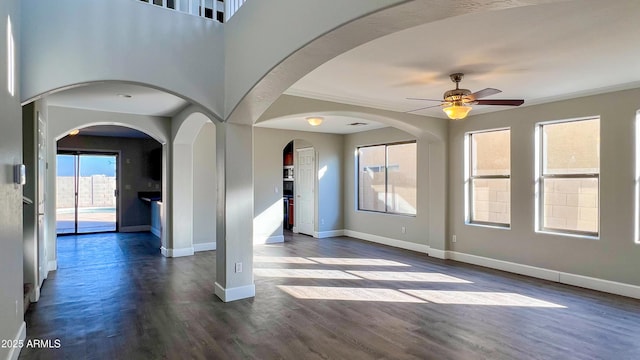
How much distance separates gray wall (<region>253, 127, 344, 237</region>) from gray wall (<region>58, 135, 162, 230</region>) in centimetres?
383

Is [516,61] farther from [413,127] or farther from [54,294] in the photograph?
[54,294]

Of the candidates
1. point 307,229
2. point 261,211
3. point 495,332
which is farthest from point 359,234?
point 495,332

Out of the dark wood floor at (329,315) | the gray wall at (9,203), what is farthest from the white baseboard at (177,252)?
the gray wall at (9,203)

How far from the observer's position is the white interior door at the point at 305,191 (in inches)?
347

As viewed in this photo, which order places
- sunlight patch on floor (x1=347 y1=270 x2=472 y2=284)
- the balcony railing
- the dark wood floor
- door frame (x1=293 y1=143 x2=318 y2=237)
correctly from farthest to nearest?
door frame (x1=293 y1=143 x2=318 y2=237) < sunlight patch on floor (x1=347 y1=270 x2=472 y2=284) < the balcony railing < the dark wood floor

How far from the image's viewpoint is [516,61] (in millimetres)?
3473

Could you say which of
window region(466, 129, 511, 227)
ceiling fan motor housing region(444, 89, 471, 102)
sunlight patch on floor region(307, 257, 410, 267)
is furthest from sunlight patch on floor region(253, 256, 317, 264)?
ceiling fan motor housing region(444, 89, 471, 102)

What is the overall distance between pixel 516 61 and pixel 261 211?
568cm

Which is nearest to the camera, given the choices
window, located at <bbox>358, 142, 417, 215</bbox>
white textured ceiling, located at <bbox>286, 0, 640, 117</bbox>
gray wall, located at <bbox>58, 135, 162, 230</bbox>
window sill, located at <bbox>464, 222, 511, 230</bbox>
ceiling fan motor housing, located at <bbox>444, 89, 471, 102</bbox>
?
white textured ceiling, located at <bbox>286, 0, 640, 117</bbox>

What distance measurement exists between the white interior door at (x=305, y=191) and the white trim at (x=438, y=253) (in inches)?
121

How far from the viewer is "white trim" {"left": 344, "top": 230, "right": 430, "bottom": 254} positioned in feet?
22.9

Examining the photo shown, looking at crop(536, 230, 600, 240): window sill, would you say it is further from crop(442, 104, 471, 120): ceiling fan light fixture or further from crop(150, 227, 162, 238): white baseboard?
crop(150, 227, 162, 238): white baseboard

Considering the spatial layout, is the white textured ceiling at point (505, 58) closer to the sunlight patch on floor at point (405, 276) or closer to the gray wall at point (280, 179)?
the sunlight patch on floor at point (405, 276)

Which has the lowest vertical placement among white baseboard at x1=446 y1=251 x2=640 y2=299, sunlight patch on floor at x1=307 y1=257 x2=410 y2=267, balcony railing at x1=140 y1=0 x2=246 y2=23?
sunlight patch on floor at x1=307 y1=257 x2=410 y2=267
